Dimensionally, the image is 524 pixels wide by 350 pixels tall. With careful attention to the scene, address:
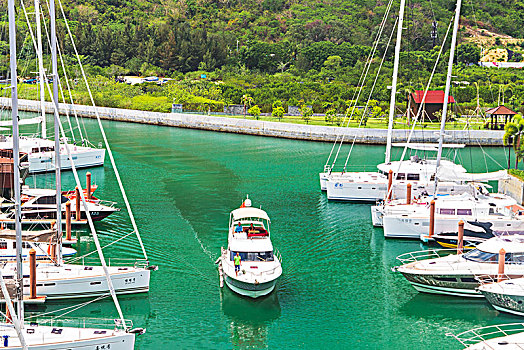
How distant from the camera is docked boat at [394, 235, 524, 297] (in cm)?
2986

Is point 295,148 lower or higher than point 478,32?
lower

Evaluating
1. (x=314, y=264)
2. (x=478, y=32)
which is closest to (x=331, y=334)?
(x=314, y=264)

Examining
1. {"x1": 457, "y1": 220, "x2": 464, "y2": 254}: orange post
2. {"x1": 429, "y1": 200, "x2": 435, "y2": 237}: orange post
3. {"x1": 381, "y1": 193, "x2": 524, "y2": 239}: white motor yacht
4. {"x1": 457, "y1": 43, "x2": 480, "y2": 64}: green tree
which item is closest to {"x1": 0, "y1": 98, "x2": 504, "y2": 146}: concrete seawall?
{"x1": 381, "y1": 193, "x2": 524, "y2": 239}: white motor yacht

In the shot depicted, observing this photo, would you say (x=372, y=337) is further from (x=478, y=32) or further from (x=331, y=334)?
(x=478, y=32)

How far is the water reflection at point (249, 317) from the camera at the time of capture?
26.9 meters

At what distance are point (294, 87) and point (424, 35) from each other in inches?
2096

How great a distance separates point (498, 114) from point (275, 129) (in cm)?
2407

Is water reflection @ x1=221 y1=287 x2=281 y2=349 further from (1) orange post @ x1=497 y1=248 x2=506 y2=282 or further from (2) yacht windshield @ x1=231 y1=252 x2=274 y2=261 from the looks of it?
(1) orange post @ x1=497 y1=248 x2=506 y2=282

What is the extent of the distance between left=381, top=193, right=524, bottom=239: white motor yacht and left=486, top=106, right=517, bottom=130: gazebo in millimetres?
41144

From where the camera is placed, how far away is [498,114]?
78.4m

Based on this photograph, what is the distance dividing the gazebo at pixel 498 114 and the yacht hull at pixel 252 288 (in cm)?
5580

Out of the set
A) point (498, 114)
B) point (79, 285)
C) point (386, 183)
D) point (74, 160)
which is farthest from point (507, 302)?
point (498, 114)

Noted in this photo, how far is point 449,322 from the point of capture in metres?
28.6

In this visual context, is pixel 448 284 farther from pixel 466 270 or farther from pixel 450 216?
pixel 450 216
